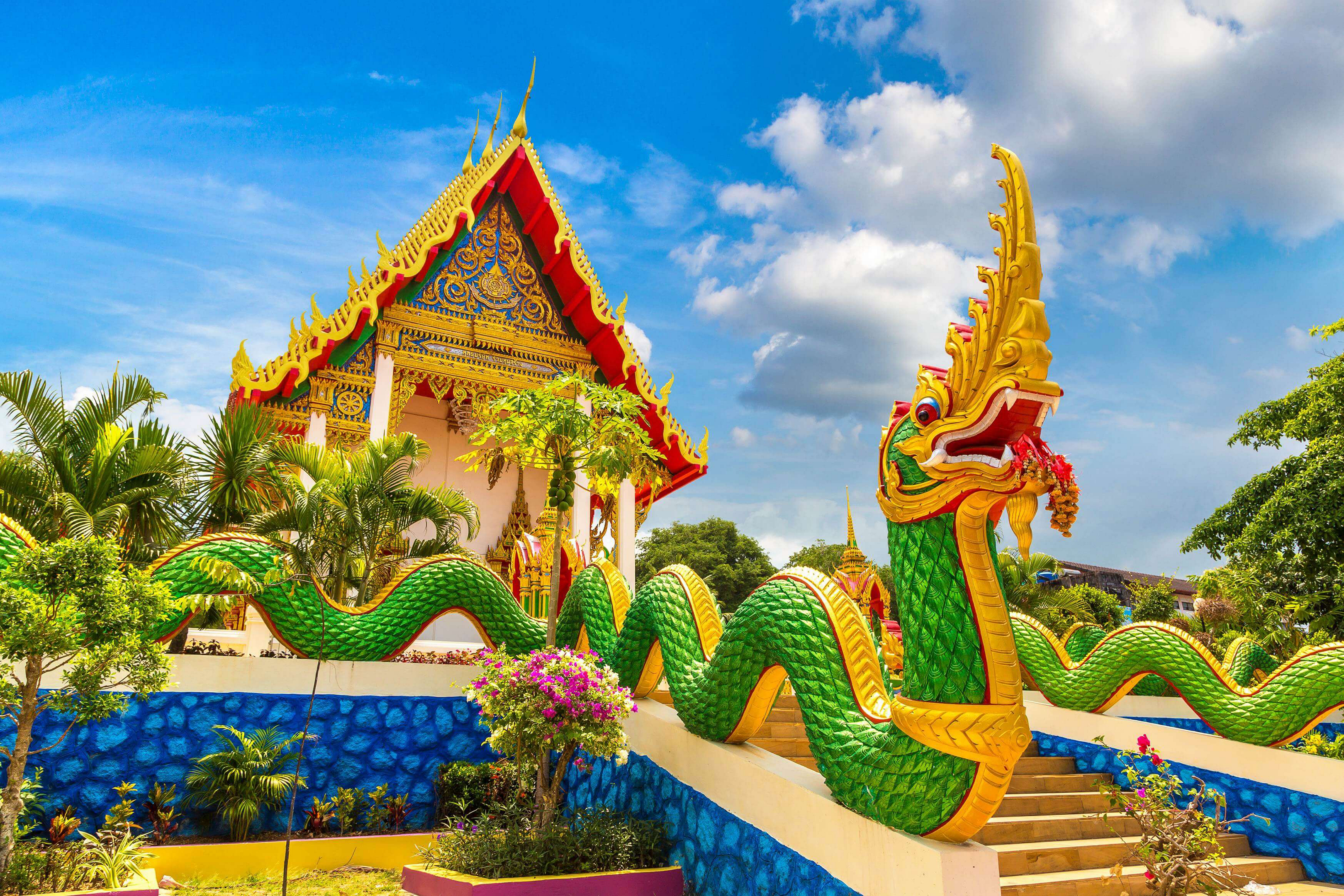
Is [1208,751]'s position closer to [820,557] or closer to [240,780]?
[240,780]

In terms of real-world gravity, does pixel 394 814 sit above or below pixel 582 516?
below

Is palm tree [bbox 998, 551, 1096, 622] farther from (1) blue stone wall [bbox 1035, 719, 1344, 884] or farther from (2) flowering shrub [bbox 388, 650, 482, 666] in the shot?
(2) flowering shrub [bbox 388, 650, 482, 666]

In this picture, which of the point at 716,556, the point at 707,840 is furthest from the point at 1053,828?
the point at 716,556

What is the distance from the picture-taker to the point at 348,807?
6332 mm

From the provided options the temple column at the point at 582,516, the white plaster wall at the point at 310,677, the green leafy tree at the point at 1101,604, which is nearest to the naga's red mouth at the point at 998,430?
the white plaster wall at the point at 310,677

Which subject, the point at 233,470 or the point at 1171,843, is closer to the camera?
the point at 1171,843

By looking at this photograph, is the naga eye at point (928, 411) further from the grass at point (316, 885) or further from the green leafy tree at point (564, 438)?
the grass at point (316, 885)

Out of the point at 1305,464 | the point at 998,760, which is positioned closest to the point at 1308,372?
the point at 1305,464

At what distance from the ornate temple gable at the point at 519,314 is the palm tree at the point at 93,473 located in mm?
3419

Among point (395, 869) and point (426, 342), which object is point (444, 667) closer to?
point (395, 869)

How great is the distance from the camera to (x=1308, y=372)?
46.3 ft

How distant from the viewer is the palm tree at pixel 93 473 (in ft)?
21.1

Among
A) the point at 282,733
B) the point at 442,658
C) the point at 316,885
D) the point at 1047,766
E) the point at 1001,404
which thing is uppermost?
the point at 1001,404

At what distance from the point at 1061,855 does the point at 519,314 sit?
31.2 ft
